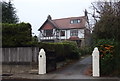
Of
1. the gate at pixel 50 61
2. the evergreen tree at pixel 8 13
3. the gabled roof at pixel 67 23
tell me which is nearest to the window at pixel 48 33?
the gabled roof at pixel 67 23

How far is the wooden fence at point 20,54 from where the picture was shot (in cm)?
1258

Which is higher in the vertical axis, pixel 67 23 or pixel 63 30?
pixel 67 23

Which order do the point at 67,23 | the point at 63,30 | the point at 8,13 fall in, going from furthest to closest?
the point at 67,23 < the point at 63,30 < the point at 8,13

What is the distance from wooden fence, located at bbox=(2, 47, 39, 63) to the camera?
12.6m

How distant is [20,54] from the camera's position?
1273 centimetres

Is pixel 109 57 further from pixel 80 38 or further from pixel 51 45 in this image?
pixel 80 38

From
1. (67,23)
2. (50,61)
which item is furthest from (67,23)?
(50,61)

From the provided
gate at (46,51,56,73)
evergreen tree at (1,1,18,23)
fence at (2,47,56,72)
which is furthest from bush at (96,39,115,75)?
evergreen tree at (1,1,18,23)

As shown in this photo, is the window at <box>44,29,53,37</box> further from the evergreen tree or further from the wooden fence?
the wooden fence

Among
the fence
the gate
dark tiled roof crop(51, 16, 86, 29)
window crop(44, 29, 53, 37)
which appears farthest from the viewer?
window crop(44, 29, 53, 37)

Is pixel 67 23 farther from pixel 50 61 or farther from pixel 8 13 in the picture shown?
pixel 50 61

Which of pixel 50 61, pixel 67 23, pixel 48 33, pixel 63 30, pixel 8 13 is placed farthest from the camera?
pixel 67 23

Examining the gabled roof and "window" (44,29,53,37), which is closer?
the gabled roof

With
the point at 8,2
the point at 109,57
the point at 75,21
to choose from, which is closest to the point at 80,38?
the point at 75,21
